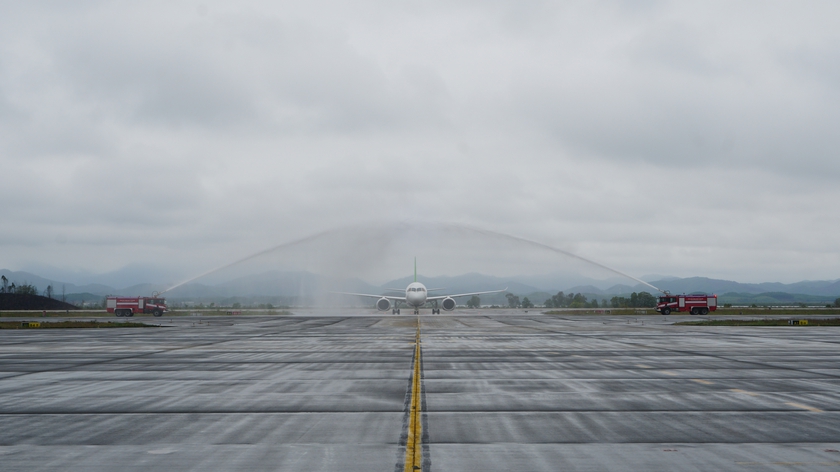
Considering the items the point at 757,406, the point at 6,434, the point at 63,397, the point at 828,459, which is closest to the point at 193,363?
the point at 63,397

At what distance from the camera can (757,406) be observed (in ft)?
47.1

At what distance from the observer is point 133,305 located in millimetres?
80312

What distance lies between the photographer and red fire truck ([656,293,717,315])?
83625 millimetres

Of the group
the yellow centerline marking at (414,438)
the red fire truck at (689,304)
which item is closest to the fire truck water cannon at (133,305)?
the red fire truck at (689,304)

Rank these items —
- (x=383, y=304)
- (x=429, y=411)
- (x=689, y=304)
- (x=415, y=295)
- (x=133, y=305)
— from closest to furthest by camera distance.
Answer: (x=429, y=411) < (x=415, y=295) < (x=133, y=305) < (x=383, y=304) < (x=689, y=304)

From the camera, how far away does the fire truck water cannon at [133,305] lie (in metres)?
79.9

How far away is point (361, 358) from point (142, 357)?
9.60 meters

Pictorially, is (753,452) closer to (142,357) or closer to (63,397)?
(63,397)

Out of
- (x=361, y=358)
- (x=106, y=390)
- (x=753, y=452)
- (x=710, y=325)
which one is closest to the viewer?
(x=753, y=452)

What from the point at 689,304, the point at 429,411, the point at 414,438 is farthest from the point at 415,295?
the point at 414,438

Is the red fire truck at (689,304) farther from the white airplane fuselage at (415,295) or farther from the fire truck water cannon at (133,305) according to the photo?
the fire truck water cannon at (133,305)

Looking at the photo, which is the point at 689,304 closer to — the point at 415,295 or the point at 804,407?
the point at 415,295

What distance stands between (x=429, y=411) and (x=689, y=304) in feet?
259

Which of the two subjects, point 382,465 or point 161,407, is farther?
point 161,407
